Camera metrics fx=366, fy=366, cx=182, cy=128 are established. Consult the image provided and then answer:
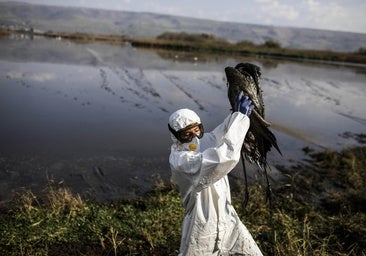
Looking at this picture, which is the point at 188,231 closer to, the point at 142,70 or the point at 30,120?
the point at 30,120

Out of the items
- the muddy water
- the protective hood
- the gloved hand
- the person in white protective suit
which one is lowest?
the muddy water

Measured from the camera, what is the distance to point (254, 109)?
2857 millimetres

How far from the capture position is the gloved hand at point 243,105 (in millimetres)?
2619

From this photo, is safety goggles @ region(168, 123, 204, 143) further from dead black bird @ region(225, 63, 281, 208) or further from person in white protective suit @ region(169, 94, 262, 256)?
dead black bird @ region(225, 63, 281, 208)

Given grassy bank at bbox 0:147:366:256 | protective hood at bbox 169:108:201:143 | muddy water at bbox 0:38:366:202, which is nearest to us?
protective hood at bbox 169:108:201:143

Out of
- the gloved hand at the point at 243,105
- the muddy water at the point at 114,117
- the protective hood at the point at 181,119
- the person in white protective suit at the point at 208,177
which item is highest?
the gloved hand at the point at 243,105

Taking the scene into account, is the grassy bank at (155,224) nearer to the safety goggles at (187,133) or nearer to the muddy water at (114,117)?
the muddy water at (114,117)

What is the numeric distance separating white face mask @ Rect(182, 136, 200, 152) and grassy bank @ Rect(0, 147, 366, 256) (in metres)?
2.20

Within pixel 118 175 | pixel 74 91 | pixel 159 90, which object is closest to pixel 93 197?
pixel 118 175

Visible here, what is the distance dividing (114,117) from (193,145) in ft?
32.2

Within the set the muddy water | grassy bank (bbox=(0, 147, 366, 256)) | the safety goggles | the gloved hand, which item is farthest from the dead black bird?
the muddy water

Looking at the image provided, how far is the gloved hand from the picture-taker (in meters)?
2.62

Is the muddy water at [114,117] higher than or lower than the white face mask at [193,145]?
lower

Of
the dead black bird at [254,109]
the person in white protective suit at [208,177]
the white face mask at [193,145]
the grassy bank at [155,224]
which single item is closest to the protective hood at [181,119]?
the person in white protective suit at [208,177]
